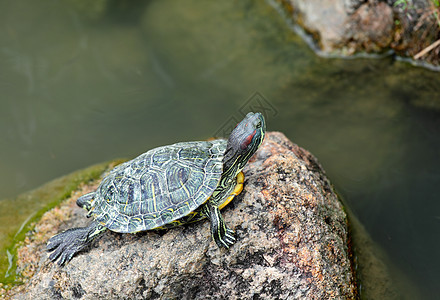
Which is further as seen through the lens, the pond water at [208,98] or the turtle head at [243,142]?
the pond water at [208,98]

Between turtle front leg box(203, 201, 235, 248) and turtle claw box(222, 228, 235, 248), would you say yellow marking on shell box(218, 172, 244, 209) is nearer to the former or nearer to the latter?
turtle front leg box(203, 201, 235, 248)

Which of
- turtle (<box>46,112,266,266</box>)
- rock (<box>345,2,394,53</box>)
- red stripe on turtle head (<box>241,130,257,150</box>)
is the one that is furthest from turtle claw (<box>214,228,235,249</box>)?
rock (<box>345,2,394,53</box>)

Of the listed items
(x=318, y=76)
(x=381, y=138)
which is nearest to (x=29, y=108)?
(x=318, y=76)

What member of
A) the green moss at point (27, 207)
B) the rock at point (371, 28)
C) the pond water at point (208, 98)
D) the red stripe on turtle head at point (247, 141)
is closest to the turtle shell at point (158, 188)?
the red stripe on turtle head at point (247, 141)

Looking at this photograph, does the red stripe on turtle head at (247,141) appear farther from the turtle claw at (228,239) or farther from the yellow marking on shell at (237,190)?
the turtle claw at (228,239)

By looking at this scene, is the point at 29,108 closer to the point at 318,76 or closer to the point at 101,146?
the point at 101,146

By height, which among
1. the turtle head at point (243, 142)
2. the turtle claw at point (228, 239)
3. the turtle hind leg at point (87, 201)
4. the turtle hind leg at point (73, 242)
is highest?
the turtle hind leg at point (87, 201)
